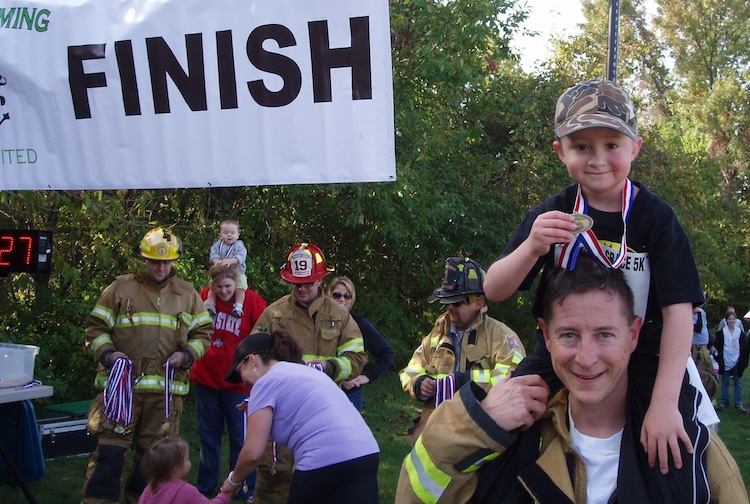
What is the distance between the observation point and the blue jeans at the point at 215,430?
7.71 m

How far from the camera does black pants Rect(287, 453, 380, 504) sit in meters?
5.19

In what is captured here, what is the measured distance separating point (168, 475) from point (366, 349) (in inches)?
103

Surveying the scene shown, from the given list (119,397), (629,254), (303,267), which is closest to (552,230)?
(629,254)

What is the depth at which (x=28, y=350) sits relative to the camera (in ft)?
23.0

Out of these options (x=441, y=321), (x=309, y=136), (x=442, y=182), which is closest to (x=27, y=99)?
(x=309, y=136)

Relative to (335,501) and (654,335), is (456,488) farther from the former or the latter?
(335,501)

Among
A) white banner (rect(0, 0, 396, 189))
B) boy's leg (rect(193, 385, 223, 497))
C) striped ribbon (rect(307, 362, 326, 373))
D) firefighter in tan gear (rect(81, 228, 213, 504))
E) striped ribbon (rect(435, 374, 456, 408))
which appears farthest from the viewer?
boy's leg (rect(193, 385, 223, 497))

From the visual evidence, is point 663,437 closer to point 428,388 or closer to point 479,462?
point 479,462

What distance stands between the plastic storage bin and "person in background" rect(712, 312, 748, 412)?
513 inches

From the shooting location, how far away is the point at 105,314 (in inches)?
276

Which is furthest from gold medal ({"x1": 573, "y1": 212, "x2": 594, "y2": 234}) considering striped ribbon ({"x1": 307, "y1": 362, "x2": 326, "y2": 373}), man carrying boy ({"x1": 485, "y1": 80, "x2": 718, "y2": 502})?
striped ribbon ({"x1": 307, "y1": 362, "x2": 326, "y2": 373})

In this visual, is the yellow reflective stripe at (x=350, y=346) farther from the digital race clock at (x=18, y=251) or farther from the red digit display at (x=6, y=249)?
the red digit display at (x=6, y=249)

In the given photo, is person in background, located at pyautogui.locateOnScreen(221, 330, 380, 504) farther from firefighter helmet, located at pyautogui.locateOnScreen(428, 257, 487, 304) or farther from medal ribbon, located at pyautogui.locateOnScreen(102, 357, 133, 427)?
medal ribbon, located at pyautogui.locateOnScreen(102, 357, 133, 427)

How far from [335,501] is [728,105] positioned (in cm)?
3713
